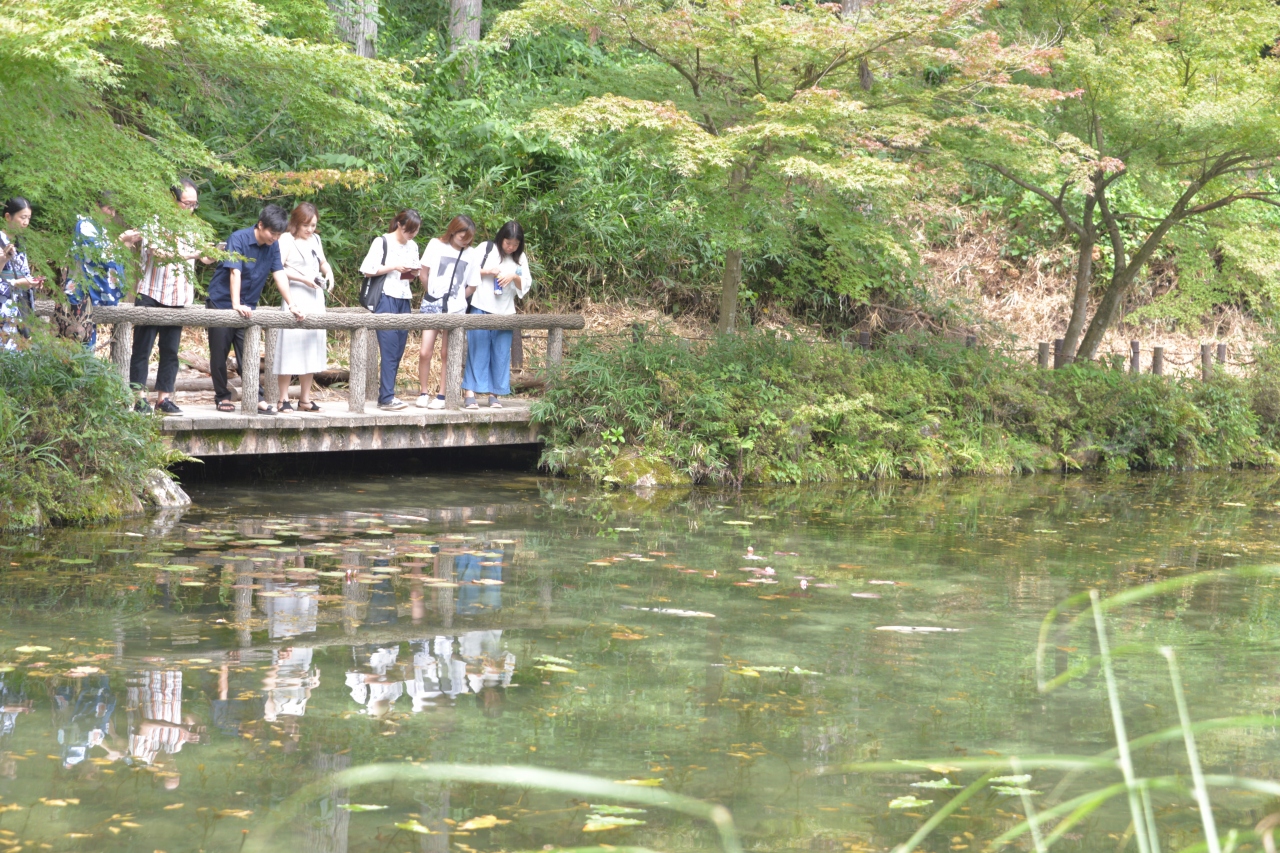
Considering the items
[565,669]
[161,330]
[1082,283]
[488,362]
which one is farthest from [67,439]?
[1082,283]

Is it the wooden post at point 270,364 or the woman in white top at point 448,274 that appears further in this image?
the woman in white top at point 448,274

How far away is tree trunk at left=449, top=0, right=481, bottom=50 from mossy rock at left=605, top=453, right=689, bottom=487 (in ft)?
27.3

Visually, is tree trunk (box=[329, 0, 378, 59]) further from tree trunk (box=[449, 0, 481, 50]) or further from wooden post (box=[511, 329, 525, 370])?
wooden post (box=[511, 329, 525, 370])

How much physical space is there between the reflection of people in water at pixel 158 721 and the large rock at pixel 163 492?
393 cm

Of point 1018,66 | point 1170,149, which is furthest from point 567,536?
point 1170,149

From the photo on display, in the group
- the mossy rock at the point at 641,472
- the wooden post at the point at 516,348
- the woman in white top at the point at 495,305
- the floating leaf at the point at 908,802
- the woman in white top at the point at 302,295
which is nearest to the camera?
the floating leaf at the point at 908,802

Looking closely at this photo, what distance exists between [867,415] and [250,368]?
227 inches

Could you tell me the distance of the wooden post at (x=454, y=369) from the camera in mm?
10617

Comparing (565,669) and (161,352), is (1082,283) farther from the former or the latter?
(565,669)

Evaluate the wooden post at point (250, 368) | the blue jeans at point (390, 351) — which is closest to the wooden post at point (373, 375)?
the blue jeans at point (390, 351)

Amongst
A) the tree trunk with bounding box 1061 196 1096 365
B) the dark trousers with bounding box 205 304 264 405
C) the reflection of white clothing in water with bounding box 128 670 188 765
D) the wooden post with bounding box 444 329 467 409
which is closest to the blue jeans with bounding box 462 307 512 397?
the wooden post with bounding box 444 329 467 409

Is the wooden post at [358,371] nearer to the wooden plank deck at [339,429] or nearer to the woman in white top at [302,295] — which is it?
the wooden plank deck at [339,429]

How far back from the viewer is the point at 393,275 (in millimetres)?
10242

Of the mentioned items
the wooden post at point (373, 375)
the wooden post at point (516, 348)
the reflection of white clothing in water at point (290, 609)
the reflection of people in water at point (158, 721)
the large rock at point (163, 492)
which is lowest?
the reflection of people in water at point (158, 721)
